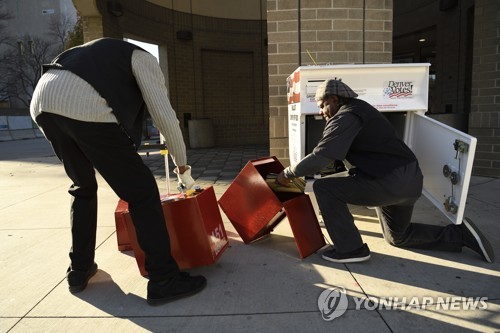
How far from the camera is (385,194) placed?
311 cm

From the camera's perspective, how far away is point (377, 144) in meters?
3.10

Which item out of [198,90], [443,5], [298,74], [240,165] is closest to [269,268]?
[298,74]

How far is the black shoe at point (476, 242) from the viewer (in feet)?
10.4

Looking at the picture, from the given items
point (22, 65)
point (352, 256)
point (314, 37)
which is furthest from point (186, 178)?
point (22, 65)

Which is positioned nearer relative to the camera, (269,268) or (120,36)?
(269,268)

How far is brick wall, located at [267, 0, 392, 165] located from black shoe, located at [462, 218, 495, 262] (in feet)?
8.21

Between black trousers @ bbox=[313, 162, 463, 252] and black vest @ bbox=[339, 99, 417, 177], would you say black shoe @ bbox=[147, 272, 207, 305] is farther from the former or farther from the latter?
black vest @ bbox=[339, 99, 417, 177]

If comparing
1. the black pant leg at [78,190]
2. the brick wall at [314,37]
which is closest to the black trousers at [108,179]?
the black pant leg at [78,190]

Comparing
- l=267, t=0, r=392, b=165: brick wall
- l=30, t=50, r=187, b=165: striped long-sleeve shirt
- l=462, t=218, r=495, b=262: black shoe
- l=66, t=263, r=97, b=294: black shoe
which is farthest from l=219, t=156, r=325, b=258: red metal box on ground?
l=267, t=0, r=392, b=165: brick wall

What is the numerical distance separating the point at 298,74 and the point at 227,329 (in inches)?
104

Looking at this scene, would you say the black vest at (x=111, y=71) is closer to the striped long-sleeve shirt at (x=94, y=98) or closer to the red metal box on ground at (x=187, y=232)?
the striped long-sleeve shirt at (x=94, y=98)

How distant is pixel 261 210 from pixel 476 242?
5.73 ft

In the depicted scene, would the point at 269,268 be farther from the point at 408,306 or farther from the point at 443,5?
the point at 443,5

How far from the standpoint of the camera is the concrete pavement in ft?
Answer: 7.82
